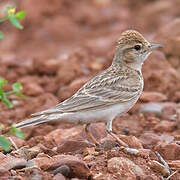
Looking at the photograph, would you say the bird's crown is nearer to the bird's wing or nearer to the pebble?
the bird's wing

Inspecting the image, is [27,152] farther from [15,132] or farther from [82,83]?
[82,83]

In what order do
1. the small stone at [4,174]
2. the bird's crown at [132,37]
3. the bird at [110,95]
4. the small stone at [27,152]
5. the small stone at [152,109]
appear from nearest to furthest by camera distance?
the small stone at [4,174]
the small stone at [27,152]
the bird at [110,95]
the bird's crown at [132,37]
the small stone at [152,109]

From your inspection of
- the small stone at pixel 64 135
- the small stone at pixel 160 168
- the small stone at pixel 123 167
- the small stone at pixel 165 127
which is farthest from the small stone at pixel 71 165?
the small stone at pixel 165 127

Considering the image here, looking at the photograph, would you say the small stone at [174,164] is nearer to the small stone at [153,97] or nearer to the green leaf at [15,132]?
the green leaf at [15,132]

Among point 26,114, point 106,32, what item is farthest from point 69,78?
point 106,32

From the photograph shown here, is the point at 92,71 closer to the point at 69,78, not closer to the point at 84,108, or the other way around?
the point at 69,78

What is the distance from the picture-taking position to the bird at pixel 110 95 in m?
6.43

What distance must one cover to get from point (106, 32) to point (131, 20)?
0.90 meters

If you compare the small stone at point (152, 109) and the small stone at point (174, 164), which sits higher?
the small stone at point (152, 109)

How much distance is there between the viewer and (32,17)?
13742 mm

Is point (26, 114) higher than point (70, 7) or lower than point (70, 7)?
lower

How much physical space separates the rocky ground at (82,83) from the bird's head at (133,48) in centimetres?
107

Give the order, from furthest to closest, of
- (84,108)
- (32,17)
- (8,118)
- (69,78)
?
(32,17)
(69,78)
(8,118)
(84,108)

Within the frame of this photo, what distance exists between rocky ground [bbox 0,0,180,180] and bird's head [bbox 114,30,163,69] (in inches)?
42.2
